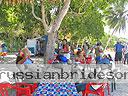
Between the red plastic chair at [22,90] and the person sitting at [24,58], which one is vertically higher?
the person sitting at [24,58]

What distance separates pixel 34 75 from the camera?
8.55 meters

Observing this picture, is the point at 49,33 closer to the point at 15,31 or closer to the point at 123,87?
the point at 123,87

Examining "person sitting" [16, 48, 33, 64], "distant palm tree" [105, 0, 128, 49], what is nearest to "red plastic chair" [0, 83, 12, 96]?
"person sitting" [16, 48, 33, 64]

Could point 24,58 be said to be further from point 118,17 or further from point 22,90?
point 118,17

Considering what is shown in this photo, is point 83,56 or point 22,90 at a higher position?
point 83,56

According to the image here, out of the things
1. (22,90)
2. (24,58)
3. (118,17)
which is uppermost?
(118,17)

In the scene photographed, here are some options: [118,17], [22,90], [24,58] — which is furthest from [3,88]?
[118,17]

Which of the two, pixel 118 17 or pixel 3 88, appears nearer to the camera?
pixel 3 88

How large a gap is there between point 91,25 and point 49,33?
56.2 ft

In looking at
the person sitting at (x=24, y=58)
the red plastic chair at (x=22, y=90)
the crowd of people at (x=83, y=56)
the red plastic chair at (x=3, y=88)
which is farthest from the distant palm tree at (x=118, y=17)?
the red plastic chair at (x=3, y=88)

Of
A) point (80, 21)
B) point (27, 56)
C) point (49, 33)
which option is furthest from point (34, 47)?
point (27, 56)

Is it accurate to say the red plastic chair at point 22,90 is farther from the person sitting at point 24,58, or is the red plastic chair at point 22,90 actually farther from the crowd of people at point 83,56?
the crowd of people at point 83,56

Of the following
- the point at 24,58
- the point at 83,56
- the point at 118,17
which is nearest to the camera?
the point at 24,58

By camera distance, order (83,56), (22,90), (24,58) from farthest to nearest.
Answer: (83,56), (24,58), (22,90)
